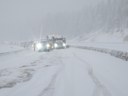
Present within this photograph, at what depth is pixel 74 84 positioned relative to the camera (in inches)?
358

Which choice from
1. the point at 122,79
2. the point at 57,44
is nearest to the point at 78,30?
the point at 57,44

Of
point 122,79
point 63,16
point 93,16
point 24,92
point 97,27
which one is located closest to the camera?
point 24,92

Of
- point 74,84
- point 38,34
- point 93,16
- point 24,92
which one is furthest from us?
point 38,34

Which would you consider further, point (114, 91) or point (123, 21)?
point (123, 21)

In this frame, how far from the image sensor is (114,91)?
25.4 ft

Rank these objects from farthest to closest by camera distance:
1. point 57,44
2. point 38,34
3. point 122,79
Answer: point 38,34
point 57,44
point 122,79

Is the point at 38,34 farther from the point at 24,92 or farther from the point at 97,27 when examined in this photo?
the point at 24,92

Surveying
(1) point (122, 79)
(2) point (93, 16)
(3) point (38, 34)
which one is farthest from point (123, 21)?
(3) point (38, 34)

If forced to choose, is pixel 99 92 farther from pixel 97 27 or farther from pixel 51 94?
pixel 97 27

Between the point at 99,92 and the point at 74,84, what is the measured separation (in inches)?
65.8

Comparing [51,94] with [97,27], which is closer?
[51,94]

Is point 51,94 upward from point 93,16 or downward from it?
downward

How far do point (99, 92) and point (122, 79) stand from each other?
2806 mm

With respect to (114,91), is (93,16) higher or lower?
higher
